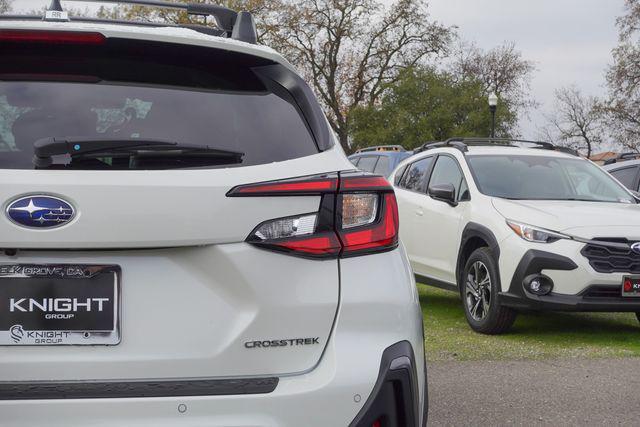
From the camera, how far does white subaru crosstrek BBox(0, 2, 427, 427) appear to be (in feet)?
7.33

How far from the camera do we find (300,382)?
7.66ft

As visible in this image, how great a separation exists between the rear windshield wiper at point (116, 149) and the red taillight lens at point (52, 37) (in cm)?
33

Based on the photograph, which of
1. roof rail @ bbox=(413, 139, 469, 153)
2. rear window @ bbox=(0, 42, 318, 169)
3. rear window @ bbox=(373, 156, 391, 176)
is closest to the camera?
rear window @ bbox=(0, 42, 318, 169)

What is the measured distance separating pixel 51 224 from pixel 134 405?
51cm

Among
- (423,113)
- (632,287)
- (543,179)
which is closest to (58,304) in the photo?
(632,287)

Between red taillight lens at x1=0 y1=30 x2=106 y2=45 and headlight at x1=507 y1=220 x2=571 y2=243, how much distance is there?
200 inches

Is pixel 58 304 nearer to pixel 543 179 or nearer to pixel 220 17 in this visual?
pixel 220 17

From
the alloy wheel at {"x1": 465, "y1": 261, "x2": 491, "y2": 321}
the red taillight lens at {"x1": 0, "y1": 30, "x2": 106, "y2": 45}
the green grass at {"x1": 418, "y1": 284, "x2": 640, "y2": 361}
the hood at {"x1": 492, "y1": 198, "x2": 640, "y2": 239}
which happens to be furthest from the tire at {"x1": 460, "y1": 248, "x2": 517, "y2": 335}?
the red taillight lens at {"x1": 0, "y1": 30, "x2": 106, "y2": 45}

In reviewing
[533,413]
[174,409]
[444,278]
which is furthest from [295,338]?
[444,278]

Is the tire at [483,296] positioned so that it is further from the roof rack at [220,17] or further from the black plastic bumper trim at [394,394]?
the black plastic bumper trim at [394,394]

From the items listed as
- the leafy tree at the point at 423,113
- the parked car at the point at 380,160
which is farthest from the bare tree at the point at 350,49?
the parked car at the point at 380,160

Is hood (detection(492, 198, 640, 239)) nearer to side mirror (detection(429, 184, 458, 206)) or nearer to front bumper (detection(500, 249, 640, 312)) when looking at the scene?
front bumper (detection(500, 249, 640, 312))

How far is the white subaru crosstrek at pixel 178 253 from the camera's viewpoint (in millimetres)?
2234

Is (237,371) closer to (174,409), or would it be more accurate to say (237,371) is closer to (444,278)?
(174,409)
